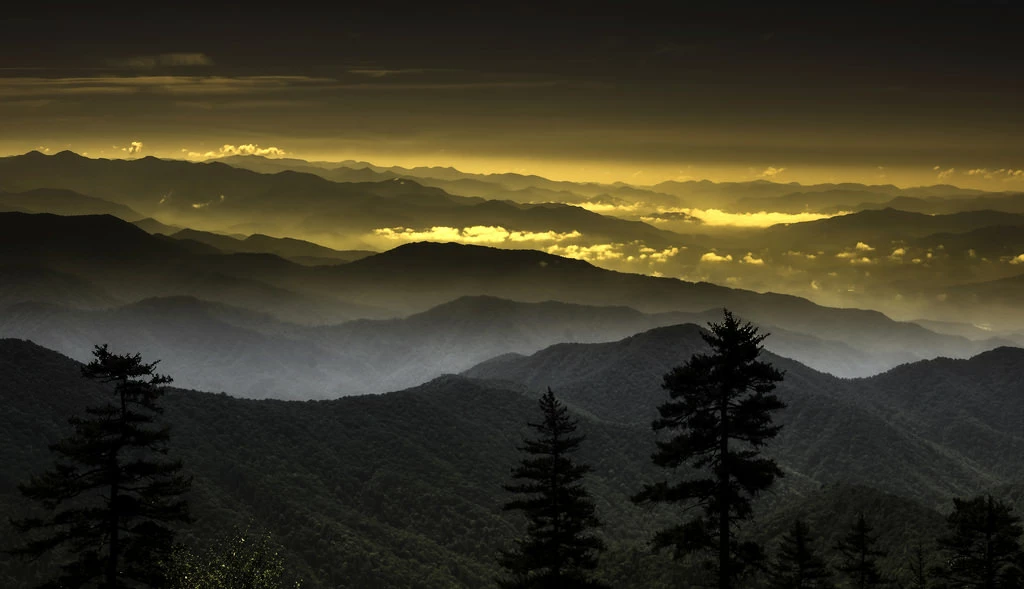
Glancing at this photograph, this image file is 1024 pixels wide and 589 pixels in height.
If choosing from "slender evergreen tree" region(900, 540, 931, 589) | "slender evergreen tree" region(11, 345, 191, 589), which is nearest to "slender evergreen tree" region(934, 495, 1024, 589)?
"slender evergreen tree" region(900, 540, 931, 589)

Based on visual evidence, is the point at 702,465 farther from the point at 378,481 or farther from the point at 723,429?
→ the point at 378,481

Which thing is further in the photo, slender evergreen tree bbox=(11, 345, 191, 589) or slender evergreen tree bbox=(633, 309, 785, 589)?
slender evergreen tree bbox=(11, 345, 191, 589)

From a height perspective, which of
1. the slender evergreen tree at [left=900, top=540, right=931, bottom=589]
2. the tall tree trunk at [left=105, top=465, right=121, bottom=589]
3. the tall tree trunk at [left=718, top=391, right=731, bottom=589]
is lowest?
the slender evergreen tree at [left=900, top=540, right=931, bottom=589]

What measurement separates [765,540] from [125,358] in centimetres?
7433

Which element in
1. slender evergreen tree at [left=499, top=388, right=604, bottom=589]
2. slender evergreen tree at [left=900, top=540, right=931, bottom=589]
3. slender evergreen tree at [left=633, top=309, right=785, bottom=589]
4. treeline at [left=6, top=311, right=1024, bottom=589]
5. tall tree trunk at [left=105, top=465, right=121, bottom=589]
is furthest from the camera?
→ slender evergreen tree at [left=900, top=540, right=931, bottom=589]

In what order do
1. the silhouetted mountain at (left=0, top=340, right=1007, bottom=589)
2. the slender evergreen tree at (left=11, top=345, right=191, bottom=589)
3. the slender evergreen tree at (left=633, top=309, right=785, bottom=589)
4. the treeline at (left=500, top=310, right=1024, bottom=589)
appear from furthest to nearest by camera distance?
the silhouetted mountain at (left=0, top=340, right=1007, bottom=589)
the slender evergreen tree at (left=11, top=345, right=191, bottom=589)
the treeline at (left=500, top=310, right=1024, bottom=589)
the slender evergreen tree at (left=633, top=309, right=785, bottom=589)

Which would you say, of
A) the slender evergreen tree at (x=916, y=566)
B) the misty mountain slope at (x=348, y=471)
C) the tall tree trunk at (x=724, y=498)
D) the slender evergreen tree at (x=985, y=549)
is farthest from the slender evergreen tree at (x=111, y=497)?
the misty mountain slope at (x=348, y=471)

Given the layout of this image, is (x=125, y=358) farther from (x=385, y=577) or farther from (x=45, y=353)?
(x=45, y=353)

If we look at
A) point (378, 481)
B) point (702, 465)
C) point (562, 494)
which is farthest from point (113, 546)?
point (378, 481)

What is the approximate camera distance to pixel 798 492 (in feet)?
532

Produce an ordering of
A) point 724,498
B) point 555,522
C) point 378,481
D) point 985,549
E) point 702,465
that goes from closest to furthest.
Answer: point 702,465 < point 724,498 < point 555,522 < point 985,549 < point 378,481

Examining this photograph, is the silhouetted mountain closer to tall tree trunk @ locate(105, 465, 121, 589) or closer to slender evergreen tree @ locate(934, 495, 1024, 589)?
slender evergreen tree @ locate(934, 495, 1024, 589)

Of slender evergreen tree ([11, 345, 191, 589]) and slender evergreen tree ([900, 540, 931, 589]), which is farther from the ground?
slender evergreen tree ([11, 345, 191, 589])

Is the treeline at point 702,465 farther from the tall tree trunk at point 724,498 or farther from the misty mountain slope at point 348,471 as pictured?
the misty mountain slope at point 348,471
